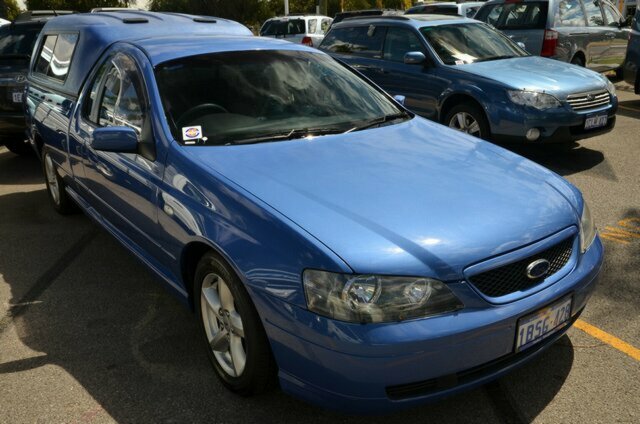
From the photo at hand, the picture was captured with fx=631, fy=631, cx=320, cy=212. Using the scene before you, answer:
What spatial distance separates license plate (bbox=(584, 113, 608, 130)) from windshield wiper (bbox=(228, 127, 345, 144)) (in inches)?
161

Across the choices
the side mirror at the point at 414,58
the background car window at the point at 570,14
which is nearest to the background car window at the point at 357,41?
the side mirror at the point at 414,58

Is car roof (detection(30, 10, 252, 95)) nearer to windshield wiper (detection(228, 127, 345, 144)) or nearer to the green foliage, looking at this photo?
windshield wiper (detection(228, 127, 345, 144))

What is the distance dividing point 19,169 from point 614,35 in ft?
34.0

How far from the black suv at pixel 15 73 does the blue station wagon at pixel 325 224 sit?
3845 millimetres

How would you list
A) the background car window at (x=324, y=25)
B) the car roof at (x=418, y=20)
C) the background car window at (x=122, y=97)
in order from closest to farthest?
the background car window at (x=122, y=97)
the car roof at (x=418, y=20)
the background car window at (x=324, y=25)

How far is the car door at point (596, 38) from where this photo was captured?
1127 cm

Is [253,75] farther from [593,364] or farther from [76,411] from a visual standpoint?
[593,364]

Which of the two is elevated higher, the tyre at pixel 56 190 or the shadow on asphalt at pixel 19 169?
the tyre at pixel 56 190

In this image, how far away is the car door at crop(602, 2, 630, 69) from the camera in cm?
1173

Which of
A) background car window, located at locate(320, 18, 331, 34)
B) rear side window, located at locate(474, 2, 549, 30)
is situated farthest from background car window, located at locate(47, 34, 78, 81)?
background car window, located at locate(320, 18, 331, 34)

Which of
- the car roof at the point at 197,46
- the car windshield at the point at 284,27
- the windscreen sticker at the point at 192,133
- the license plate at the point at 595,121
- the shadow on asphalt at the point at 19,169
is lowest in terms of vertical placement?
the shadow on asphalt at the point at 19,169

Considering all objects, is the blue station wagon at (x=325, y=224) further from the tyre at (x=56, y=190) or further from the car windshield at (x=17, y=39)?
the car windshield at (x=17, y=39)

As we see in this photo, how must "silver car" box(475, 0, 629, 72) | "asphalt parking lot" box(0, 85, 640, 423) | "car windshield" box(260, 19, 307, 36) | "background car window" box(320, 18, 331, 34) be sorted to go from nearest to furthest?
"asphalt parking lot" box(0, 85, 640, 423) < "silver car" box(475, 0, 629, 72) < "car windshield" box(260, 19, 307, 36) < "background car window" box(320, 18, 331, 34)

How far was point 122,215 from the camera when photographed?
154 inches
